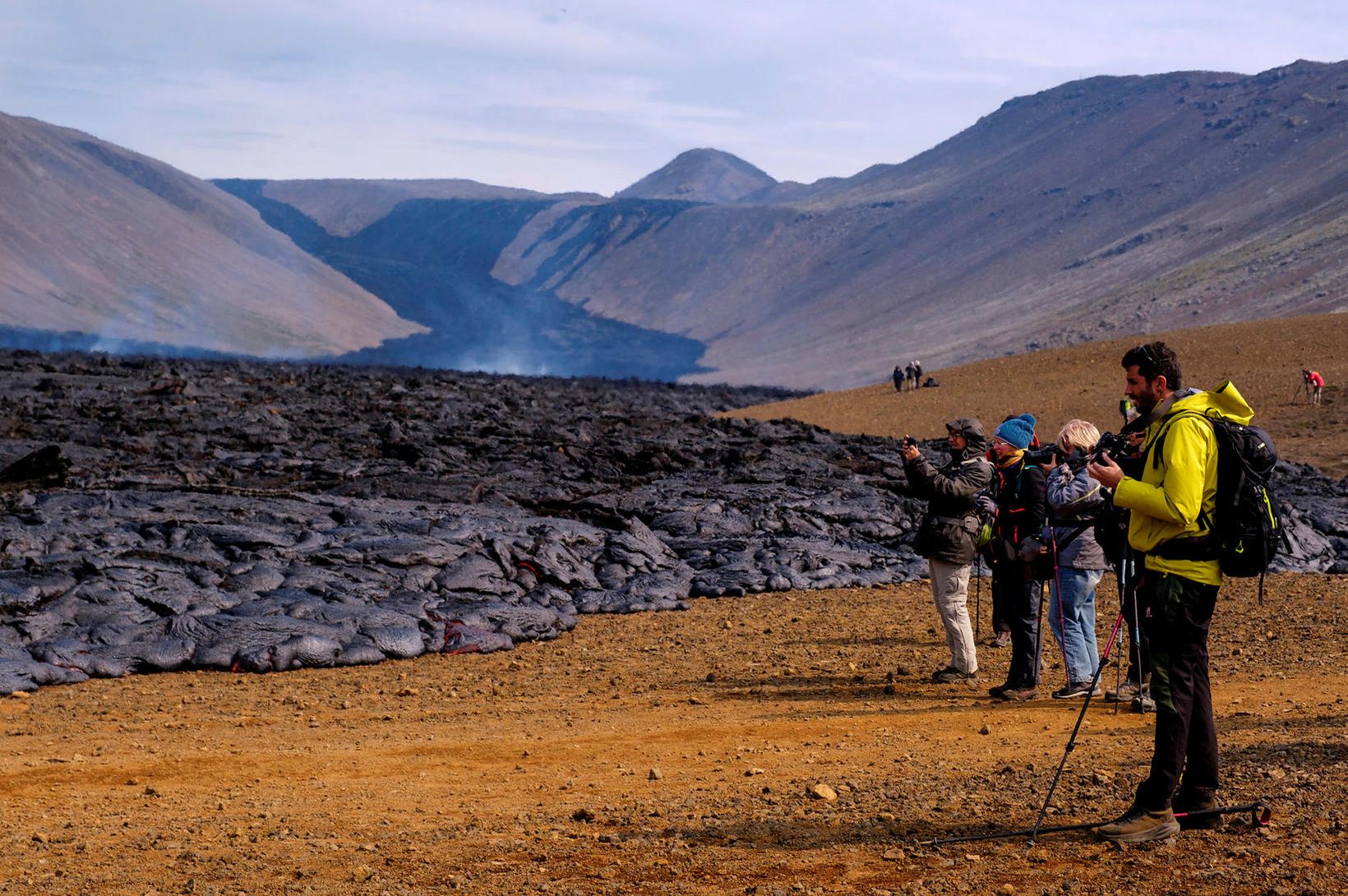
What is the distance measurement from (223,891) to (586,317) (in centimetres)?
13217

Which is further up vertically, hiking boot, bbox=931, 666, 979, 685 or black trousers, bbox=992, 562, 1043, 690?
black trousers, bbox=992, 562, 1043, 690

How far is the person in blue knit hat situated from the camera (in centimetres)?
919

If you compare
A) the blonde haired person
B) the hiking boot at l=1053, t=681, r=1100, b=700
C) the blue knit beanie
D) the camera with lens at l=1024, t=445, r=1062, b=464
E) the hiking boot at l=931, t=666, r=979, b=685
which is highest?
the blue knit beanie

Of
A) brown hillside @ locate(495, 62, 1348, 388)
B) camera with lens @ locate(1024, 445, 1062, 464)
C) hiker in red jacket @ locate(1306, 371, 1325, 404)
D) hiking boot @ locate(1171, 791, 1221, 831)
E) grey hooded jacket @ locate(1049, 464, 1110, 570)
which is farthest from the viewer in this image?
brown hillside @ locate(495, 62, 1348, 388)

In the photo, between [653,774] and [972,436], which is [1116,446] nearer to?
[653,774]

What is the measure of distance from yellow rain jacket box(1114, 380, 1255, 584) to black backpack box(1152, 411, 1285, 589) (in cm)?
5

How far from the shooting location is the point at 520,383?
198ft

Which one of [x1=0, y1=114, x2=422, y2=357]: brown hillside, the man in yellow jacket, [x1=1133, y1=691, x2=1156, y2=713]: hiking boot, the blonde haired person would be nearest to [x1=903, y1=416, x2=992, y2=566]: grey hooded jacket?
the blonde haired person

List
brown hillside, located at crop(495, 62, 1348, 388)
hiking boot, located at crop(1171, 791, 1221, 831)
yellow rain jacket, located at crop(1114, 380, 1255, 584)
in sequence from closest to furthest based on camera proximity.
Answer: yellow rain jacket, located at crop(1114, 380, 1255, 584)
hiking boot, located at crop(1171, 791, 1221, 831)
brown hillside, located at crop(495, 62, 1348, 388)

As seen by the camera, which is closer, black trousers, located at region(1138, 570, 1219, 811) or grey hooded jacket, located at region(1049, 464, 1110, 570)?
black trousers, located at region(1138, 570, 1219, 811)

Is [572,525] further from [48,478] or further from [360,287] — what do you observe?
[360,287]

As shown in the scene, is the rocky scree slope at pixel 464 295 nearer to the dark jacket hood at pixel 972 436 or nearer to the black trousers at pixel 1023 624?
the dark jacket hood at pixel 972 436

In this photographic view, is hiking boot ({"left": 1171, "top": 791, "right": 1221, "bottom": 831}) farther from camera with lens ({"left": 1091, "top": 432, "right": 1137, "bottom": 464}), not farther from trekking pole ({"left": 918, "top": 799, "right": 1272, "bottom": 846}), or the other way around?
camera with lens ({"left": 1091, "top": 432, "right": 1137, "bottom": 464})

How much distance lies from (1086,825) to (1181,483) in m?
1.50
